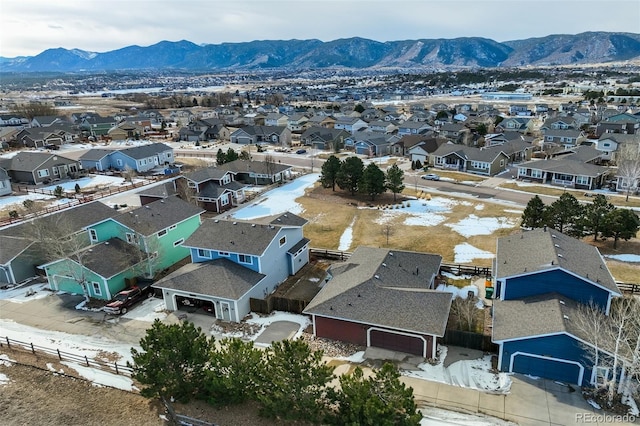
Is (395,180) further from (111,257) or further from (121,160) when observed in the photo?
(121,160)

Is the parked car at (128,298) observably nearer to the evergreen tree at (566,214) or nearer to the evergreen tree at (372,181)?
the evergreen tree at (372,181)

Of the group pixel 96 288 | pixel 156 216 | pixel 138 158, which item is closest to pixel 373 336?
pixel 96 288

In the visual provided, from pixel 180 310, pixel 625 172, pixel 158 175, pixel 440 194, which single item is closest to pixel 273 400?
pixel 180 310

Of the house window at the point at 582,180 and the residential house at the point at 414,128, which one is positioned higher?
the residential house at the point at 414,128

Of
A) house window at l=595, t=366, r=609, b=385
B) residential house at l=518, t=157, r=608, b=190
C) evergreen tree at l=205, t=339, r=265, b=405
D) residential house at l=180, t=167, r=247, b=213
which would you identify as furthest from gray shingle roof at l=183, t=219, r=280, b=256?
residential house at l=518, t=157, r=608, b=190

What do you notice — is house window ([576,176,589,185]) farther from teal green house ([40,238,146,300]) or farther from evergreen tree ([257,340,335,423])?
teal green house ([40,238,146,300])

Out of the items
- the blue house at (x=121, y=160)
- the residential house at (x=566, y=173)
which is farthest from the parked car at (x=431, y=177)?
the blue house at (x=121, y=160)

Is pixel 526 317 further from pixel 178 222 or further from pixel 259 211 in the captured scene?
pixel 259 211
